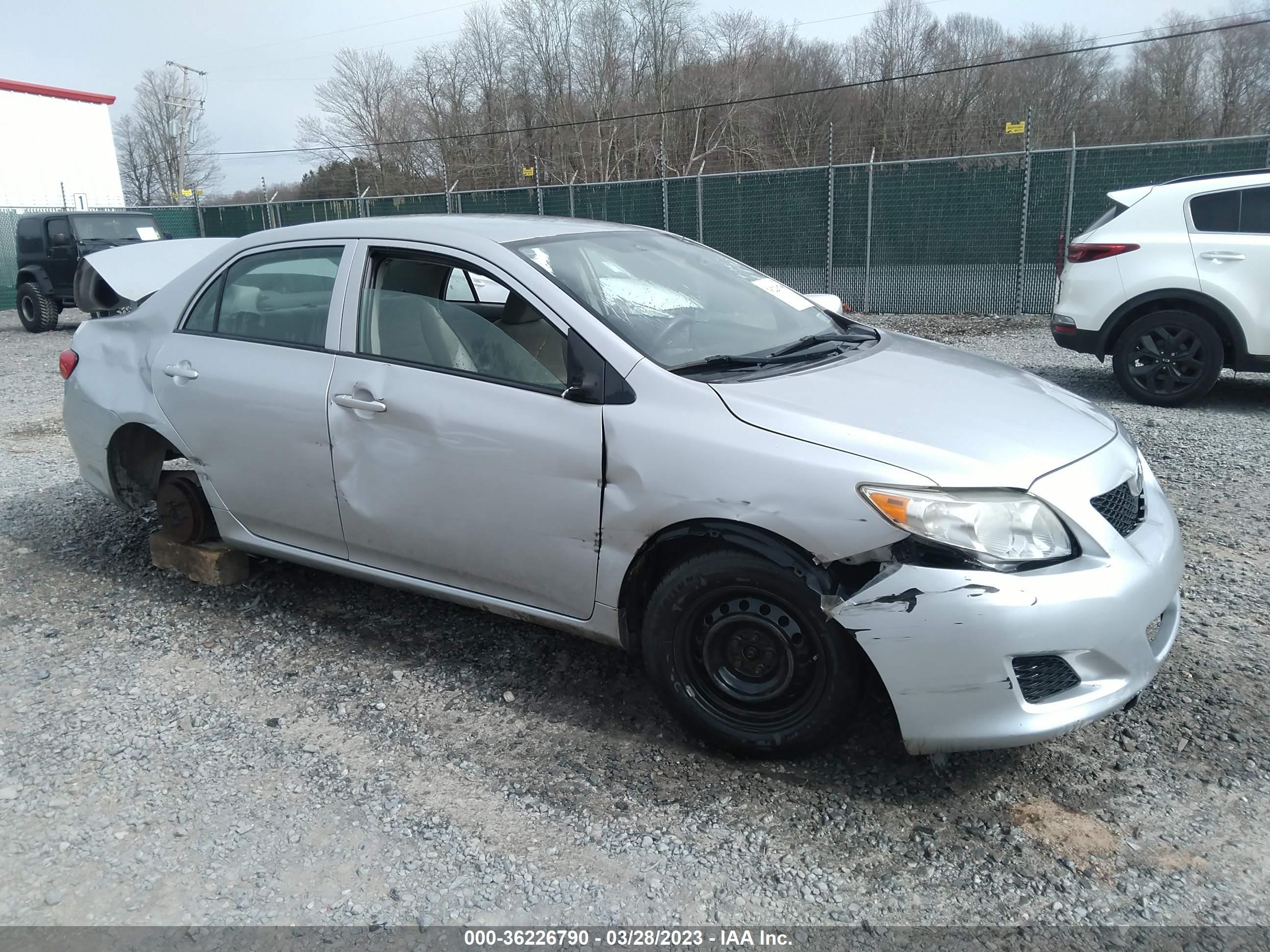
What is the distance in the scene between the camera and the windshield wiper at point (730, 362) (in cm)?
302

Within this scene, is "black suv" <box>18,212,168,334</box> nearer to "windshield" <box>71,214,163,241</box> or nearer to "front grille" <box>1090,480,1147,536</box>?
"windshield" <box>71,214,163,241</box>

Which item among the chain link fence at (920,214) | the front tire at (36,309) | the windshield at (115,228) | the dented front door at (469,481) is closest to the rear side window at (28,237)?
the front tire at (36,309)

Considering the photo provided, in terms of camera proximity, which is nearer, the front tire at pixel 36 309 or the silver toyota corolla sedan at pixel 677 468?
the silver toyota corolla sedan at pixel 677 468

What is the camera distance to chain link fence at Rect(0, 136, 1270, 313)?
1321cm

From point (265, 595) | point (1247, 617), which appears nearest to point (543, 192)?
point (265, 595)

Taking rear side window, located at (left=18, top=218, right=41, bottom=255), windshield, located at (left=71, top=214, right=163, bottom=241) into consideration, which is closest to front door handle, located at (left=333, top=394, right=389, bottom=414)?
windshield, located at (left=71, top=214, right=163, bottom=241)

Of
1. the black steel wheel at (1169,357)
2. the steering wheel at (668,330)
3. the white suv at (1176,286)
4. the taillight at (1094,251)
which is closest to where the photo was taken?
the steering wheel at (668,330)

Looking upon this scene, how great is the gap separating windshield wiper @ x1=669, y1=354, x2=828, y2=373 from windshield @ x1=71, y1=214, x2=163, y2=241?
1583 cm

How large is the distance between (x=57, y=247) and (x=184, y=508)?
14505 millimetres

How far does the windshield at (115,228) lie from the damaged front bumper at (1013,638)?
16.8 m

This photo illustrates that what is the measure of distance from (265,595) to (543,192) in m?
14.4

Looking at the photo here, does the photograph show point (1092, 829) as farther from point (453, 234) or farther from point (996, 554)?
point (453, 234)

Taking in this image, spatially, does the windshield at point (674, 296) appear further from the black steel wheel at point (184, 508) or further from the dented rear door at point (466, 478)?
the black steel wheel at point (184, 508)

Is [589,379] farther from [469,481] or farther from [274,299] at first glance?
[274,299]
